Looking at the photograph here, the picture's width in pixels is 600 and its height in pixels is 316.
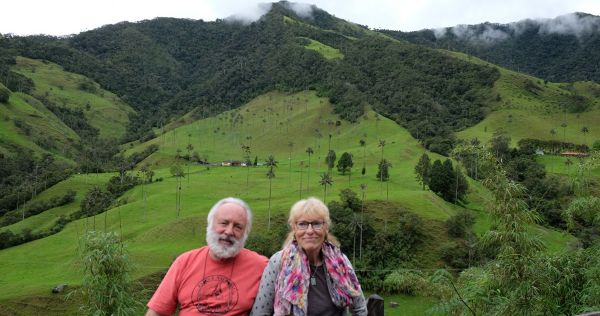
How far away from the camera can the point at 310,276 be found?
22.4 feet

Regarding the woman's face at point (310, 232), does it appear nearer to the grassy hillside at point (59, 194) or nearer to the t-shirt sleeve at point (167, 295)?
the t-shirt sleeve at point (167, 295)

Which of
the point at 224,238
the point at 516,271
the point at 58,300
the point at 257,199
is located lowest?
the point at 58,300

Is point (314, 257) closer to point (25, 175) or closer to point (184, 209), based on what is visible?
point (184, 209)

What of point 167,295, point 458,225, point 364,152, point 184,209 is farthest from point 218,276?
point 364,152

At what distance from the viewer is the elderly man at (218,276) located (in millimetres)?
7305

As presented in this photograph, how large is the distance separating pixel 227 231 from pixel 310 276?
153 cm

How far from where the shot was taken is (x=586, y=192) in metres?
11.7

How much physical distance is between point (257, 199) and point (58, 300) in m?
54.6

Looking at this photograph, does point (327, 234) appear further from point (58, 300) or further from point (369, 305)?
point (58, 300)

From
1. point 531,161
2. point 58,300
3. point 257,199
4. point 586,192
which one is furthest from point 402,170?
point 586,192

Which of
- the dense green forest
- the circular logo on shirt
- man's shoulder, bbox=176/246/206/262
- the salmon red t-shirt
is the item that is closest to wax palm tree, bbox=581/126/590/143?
the dense green forest

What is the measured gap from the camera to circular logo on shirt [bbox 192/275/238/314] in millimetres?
7270

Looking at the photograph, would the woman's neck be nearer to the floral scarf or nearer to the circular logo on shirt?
the floral scarf

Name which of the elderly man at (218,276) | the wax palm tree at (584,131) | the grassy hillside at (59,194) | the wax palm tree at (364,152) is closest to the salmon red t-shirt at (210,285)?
the elderly man at (218,276)
